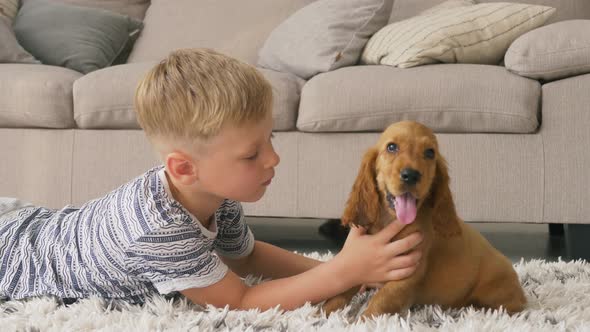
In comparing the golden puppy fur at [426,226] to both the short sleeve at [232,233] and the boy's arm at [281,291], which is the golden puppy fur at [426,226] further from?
the short sleeve at [232,233]

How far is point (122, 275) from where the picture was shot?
1.50m

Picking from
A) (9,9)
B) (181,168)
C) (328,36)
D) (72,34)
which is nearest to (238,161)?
(181,168)

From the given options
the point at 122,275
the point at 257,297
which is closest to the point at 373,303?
the point at 257,297

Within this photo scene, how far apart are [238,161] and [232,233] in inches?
15.5

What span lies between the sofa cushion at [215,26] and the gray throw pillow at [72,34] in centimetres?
12

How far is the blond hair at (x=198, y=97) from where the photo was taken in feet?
4.50

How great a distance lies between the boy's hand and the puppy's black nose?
0.13 meters

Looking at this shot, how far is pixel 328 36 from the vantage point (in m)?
2.83

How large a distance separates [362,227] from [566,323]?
1.29ft

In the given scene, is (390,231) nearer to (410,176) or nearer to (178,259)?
(410,176)

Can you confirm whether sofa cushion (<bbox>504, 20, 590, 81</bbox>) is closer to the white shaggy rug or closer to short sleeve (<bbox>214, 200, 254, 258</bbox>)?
the white shaggy rug

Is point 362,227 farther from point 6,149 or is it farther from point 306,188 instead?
point 6,149

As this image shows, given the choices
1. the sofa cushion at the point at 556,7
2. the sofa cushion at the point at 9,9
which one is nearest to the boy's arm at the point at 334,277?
the sofa cushion at the point at 556,7

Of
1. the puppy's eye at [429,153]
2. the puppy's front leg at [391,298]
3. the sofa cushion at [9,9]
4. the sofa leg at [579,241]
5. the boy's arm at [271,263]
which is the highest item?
the sofa cushion at [9,9]
